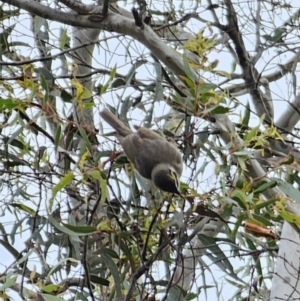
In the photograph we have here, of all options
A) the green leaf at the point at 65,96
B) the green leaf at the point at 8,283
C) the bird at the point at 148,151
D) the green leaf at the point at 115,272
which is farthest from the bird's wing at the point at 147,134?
the green leaf at the point at 8,283

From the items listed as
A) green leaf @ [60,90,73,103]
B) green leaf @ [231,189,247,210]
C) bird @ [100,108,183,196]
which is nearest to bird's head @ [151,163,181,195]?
bird @ [100,108,183,196]

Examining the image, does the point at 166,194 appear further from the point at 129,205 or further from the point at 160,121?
the point at 160,121

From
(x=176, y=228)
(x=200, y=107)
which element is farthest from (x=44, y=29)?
(x=176, y=228)

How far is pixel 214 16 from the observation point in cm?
200

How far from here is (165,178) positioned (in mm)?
1534

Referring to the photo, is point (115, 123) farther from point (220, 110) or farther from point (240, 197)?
point (240, 197)

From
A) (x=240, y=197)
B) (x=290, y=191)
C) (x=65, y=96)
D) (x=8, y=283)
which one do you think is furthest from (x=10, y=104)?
(x=290, y=191)

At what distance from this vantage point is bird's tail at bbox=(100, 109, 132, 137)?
167cm

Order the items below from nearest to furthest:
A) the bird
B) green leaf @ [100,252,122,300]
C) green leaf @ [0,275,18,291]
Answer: green leaf @ [0,275,18,291] < green leaf @ [100,252,122,300] < the bird

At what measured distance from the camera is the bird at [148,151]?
64.4 inches

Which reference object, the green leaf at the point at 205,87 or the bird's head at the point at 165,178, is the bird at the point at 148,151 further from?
the green leaf at the point at 205,87

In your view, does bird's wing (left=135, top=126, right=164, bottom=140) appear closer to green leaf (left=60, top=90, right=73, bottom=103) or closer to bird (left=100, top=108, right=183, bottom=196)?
bird (left=100, top=108, right=183, bottom=196)

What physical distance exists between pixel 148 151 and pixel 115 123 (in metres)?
0.11

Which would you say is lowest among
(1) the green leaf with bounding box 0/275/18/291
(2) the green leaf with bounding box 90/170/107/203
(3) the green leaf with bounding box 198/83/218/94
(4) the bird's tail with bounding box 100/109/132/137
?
(1) the green leaf with bounding box 0/275/18/291
